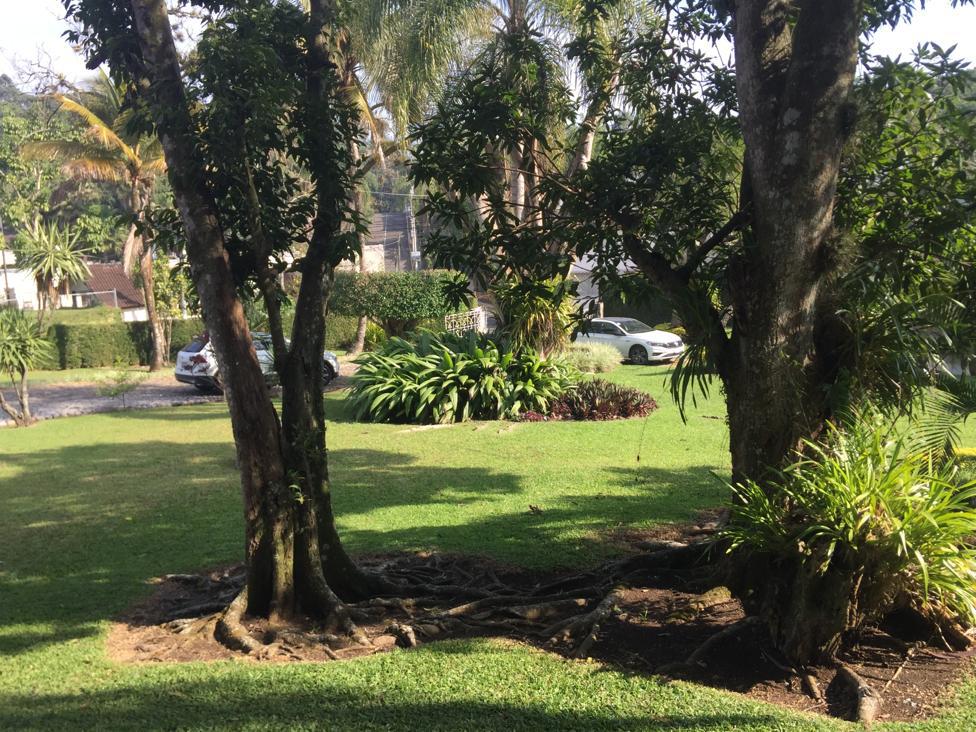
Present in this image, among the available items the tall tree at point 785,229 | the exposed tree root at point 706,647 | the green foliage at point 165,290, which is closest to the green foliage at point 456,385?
the tall tree at point 785,229

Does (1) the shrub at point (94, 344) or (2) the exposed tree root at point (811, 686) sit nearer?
(2) the exposed tree root at point (811, 686)

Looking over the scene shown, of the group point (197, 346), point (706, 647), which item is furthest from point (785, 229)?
point (197, 346)

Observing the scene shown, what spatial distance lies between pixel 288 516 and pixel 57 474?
841cm

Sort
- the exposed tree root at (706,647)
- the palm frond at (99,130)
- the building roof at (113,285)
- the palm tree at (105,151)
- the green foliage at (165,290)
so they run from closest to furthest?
the exposed tree root at (706,647), the palm frond at (99,130), the palm tree at (105,151), the green foliage at (165,290), the building roof at (113,285)

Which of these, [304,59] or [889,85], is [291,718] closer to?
[304,59]

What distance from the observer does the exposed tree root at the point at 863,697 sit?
14.8 feet

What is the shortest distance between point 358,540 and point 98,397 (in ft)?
56.6

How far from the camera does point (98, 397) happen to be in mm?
23578

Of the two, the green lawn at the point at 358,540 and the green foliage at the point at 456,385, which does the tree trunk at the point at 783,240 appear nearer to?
the green lawn at the point at 358,540

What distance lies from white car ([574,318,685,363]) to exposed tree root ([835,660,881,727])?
22133 mm

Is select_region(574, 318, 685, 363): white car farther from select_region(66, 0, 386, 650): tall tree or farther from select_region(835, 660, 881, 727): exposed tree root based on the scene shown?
select_region(835, 660, 881, 727): exposed tree root

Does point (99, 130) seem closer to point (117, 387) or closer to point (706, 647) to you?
point (117, 387)

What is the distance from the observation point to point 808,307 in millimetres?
5754

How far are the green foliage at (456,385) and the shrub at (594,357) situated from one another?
16.8ft
